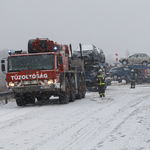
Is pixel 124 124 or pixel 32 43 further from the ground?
pixel 32 43

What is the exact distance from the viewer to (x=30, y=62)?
581 inches

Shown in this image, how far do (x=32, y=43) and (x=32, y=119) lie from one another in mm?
6248

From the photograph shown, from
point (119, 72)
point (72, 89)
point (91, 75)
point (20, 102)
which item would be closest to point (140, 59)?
point (119, 72)

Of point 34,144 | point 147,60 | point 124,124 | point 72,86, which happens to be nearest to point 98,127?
point 124,124

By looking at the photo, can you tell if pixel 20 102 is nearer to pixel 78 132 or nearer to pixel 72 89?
pixel 72 89

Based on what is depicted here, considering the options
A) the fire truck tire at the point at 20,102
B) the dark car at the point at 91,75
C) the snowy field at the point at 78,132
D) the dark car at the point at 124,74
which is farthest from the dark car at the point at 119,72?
the snowy field at the point at 78,132

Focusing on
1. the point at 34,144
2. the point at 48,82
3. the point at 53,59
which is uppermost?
the point at 53,59

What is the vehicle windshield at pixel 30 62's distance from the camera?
14.6 m

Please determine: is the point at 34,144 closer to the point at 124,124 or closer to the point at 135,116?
the point at 124,124

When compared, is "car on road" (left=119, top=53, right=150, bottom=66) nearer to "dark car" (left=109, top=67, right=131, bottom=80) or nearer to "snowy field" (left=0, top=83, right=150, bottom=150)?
"dark car" (left=109, top=67, right=131, bottom=80)

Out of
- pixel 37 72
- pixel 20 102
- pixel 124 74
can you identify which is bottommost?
pixel 20 102

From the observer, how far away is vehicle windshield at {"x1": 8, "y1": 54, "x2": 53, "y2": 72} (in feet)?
47.9

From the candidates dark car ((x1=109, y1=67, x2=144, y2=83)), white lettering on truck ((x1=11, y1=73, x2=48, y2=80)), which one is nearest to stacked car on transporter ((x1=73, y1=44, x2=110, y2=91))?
white lettering on truck ((x1=11, y1=73, x2=48, y2=80))

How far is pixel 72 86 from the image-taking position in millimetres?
16969
